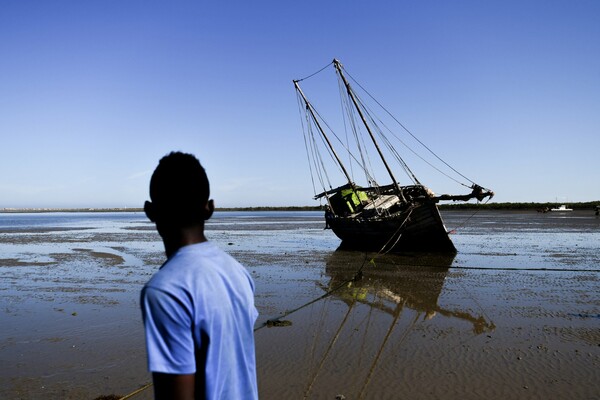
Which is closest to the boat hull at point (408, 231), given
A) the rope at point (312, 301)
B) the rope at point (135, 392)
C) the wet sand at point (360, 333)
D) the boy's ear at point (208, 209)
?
the wet sand at point (360, 333)

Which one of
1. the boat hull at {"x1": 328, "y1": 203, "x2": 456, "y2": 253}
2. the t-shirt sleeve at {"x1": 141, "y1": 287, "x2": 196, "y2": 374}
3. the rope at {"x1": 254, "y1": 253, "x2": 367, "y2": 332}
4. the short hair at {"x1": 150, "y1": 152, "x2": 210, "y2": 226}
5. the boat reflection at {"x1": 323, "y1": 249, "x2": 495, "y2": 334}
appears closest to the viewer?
the t-shirt sleeve at {"x1": 141, "y1": 287, "x2": 196, "y2": 374}

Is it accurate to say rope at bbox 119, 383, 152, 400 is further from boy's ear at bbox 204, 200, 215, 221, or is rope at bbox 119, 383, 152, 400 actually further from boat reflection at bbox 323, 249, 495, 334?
boat reflection at bbox 323, 249, 495, 334

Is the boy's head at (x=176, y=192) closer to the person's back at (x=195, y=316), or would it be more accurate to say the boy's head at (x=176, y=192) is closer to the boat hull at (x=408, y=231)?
the person's back at (x=195, y=316)

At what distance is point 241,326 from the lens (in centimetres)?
191

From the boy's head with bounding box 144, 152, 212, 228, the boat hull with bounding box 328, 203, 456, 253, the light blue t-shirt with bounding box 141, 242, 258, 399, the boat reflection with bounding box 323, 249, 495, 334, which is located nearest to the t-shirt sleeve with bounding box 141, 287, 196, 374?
the light blue t-shirt with bounding box 141, 242, 258, 399

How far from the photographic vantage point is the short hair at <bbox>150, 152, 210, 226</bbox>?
6.42 feet

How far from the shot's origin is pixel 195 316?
1696mm

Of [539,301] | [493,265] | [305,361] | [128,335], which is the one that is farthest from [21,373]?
[493,265]

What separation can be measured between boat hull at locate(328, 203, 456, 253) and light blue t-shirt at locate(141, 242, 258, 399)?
18.9 metres

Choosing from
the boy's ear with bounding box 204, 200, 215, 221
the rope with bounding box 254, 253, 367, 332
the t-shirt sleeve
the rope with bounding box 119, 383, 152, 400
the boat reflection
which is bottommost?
the boat reflection

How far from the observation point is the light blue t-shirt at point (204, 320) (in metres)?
1.63

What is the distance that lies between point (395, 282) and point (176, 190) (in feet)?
39.4

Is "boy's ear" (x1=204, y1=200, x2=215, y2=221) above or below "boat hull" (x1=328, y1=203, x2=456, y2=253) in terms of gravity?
above

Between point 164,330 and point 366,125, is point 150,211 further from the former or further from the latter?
point 366,125
